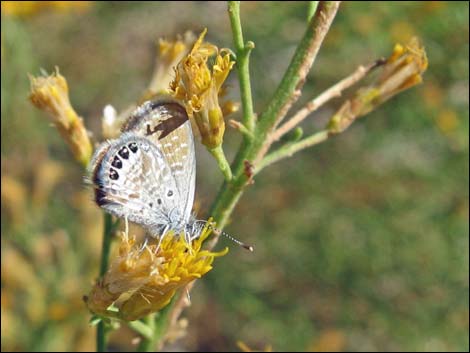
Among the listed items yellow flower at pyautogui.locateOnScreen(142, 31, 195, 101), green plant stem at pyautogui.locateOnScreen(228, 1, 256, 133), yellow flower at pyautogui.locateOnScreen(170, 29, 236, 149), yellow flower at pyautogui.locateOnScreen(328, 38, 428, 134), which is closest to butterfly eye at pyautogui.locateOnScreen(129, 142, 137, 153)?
yellow flower at pyautogui.locateOnScreen(170, 29, 236, 149)

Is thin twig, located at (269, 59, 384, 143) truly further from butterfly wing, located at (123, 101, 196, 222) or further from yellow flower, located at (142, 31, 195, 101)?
yellow flower, located at (142, 31, 195, 101)

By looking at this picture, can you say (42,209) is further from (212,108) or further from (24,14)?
(212,108)

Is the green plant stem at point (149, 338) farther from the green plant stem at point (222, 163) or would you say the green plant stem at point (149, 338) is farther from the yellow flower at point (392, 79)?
the yellow flower at point (392, 79)

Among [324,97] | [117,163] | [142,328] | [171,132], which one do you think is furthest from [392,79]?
[142,328]

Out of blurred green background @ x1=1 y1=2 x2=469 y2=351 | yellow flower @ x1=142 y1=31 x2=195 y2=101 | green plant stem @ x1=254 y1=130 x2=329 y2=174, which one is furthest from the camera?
blurred green background @ x1=1 y1=2 x2=469 y2=351

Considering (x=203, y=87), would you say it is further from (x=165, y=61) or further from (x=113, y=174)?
(x=165, y=61)

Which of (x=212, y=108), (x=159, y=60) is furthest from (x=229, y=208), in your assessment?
(x=159, y=60)
